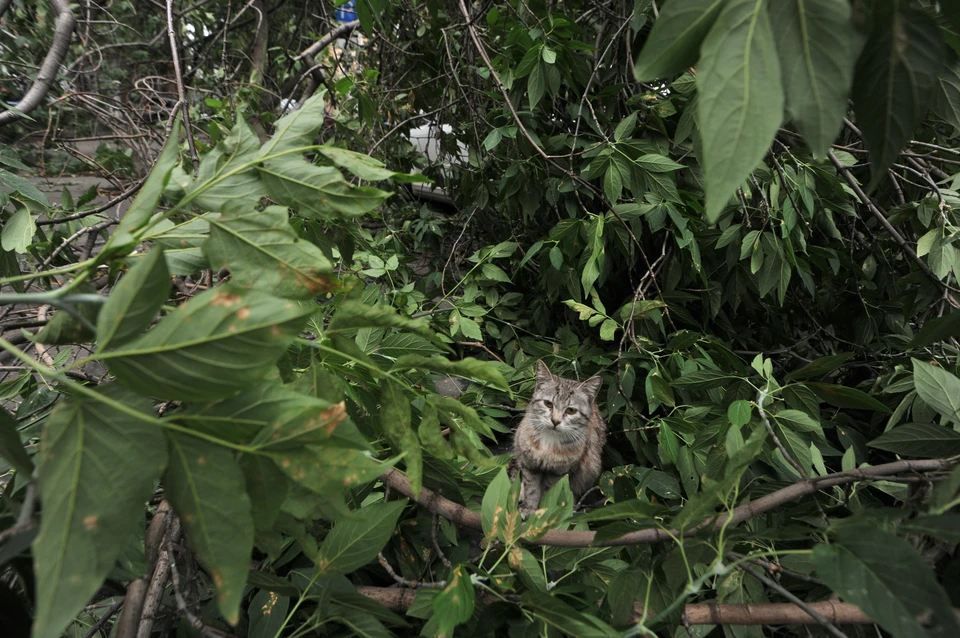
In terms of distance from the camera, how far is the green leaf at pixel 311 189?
2.23ft

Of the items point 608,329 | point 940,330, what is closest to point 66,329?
point 940,330

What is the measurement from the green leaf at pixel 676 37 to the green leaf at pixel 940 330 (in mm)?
633

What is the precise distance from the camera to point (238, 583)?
465 millimetres

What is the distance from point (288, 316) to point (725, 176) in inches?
14.9

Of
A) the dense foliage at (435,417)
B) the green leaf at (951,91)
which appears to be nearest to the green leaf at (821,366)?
the dense foliage at (435,417)

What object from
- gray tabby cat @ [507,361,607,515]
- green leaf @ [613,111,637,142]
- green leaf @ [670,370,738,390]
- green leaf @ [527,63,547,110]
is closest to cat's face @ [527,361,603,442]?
gray tabby cat @ [507,361,607,515]

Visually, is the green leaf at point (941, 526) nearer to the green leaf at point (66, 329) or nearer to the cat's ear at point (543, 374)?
the green leaf at point (66, 329)

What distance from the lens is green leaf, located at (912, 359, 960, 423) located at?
0.82 metres

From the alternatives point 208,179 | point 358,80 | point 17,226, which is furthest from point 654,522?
point 358,80

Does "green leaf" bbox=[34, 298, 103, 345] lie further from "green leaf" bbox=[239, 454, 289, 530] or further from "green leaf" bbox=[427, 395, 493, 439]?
"green leaf" bbox=[427, 395, 493, 439]

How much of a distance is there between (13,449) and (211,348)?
1.02ft

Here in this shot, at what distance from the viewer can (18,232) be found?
1.16m

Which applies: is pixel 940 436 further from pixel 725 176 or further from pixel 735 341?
pixel 735 341

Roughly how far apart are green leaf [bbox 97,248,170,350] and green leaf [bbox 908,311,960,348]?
103 cm
